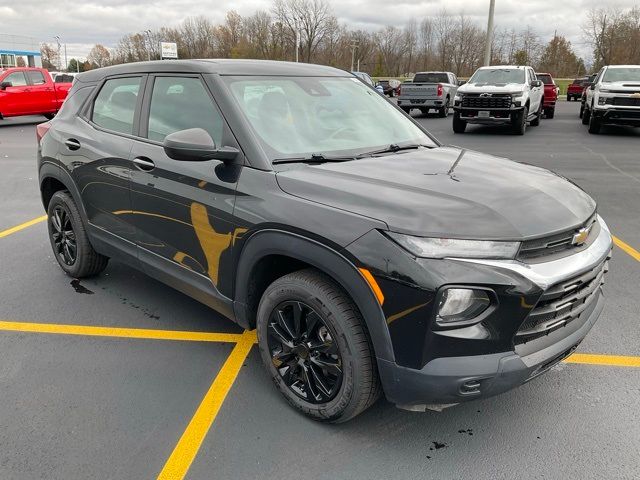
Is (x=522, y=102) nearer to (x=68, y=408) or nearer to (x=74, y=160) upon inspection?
(x=74, y=160)

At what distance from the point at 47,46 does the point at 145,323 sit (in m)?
117

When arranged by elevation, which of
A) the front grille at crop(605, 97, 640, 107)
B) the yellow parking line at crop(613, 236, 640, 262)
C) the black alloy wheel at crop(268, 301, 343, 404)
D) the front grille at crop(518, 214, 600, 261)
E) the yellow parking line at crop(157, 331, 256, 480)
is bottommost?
the yellow parking line at crop(157, 331, 256, 480)

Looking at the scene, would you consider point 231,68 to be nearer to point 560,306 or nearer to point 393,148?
point 393,148

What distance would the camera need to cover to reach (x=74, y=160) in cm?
416

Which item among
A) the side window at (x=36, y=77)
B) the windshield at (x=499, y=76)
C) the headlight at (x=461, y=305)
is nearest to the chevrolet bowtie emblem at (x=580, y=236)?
the headlight at (x=461, y=305)

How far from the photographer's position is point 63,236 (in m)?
4.64

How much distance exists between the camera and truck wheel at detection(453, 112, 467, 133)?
16.2m

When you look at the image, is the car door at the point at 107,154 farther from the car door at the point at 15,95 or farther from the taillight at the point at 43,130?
the car door at the point at 15,95

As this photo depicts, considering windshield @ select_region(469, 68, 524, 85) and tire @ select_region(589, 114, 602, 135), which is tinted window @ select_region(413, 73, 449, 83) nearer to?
windshield @ select_region(469, 68, 524, 85)

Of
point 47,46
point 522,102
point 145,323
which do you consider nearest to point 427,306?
point 145,323

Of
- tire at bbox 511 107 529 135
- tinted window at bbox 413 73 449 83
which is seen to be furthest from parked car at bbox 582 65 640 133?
tinted window at bbox 413 73 449 83

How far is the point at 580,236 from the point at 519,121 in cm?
1427

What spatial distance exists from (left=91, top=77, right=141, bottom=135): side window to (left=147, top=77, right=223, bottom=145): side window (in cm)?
27

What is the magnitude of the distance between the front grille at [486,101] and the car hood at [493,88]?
0.14m
